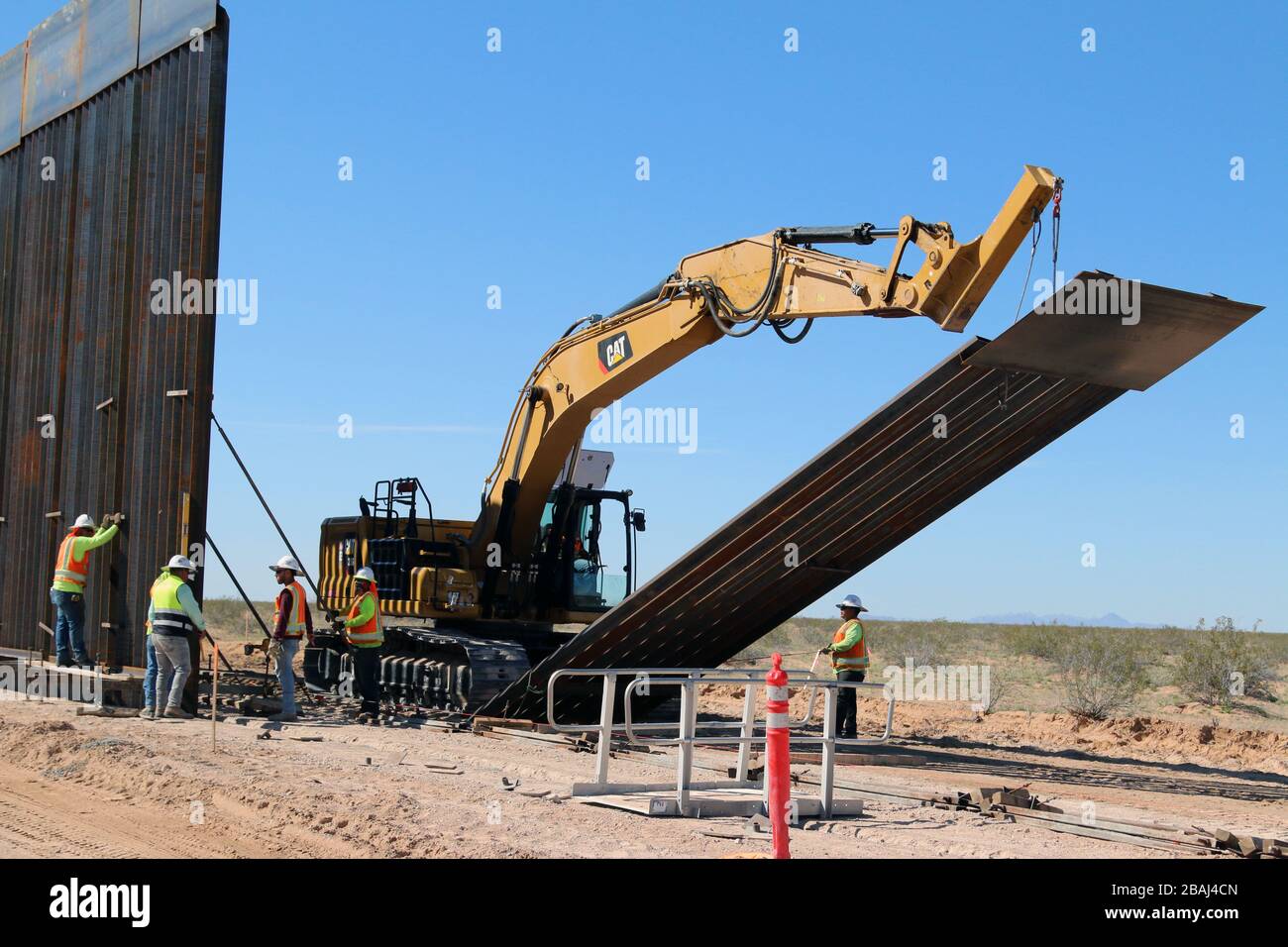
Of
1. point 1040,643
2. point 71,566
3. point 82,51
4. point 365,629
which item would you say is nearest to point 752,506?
point 365,629

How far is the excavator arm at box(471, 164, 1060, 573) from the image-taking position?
474 inches

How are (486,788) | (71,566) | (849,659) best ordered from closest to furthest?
(486,788)
(849,659)
(71,566)

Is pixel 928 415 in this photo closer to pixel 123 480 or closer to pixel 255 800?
pixel 255 800

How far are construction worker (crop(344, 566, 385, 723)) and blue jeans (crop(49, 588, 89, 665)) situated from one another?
353cm

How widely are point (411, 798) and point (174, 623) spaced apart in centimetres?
609

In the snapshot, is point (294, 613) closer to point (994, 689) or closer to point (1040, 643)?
point (994, 689)

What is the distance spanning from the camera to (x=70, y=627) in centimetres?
1717

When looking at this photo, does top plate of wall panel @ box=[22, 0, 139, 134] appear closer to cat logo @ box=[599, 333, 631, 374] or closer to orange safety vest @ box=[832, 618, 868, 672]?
cat logo @ box=[599, 333, 631, 374]

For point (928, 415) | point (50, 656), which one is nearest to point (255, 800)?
point (928, 415)

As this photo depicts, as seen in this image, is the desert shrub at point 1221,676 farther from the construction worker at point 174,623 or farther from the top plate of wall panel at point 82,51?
the top plate of wall panel at point 82,51

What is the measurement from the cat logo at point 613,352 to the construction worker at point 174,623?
528 cm

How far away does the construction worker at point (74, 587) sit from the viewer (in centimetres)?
1688

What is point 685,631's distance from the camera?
51.4 feet

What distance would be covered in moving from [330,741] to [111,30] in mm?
10756
